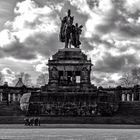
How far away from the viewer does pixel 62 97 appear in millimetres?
52438

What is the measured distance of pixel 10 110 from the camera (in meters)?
52.3

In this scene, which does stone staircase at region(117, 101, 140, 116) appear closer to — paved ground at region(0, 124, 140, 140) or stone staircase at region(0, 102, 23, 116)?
stone staircase at region(0, 102, 23, 116)

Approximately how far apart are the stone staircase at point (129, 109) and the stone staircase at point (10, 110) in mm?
13425

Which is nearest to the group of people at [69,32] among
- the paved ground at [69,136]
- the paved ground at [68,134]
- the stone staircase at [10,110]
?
the stone staircase at [10,110]

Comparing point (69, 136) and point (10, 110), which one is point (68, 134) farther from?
point (10, 110)

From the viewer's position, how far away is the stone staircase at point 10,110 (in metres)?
50.8

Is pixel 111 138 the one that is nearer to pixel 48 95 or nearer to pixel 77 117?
pixel 77 117

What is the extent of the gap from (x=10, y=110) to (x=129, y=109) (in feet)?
52.5

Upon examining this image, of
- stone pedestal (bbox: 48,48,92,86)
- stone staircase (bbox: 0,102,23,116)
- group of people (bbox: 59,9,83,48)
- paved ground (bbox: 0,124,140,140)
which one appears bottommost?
paved ground (bbox: 0,124,140,140)

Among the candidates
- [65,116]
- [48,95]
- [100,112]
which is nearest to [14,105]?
[48,95]

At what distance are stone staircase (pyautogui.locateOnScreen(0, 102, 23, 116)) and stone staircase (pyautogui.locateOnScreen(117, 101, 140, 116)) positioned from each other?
13.4 m

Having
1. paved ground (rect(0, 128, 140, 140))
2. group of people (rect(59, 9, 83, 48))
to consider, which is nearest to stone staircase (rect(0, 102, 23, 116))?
group of people (rect(59, 9, 83, 48))

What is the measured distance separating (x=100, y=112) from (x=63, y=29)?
19.0 m

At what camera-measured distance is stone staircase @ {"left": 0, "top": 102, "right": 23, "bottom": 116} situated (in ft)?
167
